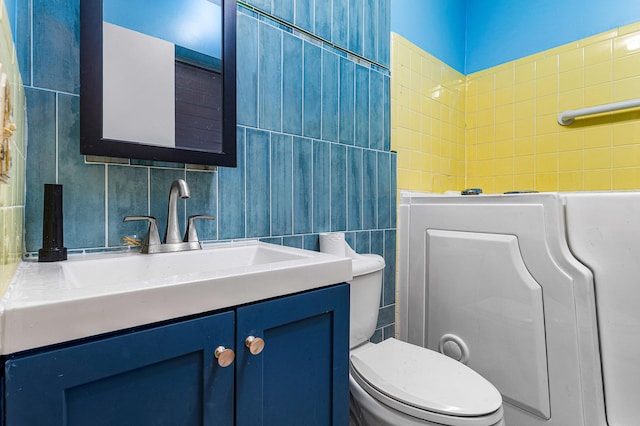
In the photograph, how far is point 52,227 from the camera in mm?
811

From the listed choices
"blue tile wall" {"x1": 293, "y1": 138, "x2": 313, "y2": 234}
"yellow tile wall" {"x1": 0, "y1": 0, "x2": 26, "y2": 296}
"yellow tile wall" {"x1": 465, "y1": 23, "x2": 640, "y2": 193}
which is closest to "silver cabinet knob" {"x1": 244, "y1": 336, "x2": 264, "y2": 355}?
"yellow tile wall" {"x1": 0, "y1": 0, "x2": 26, "y2": 296}

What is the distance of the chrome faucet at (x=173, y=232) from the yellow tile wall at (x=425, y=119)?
113 centimetres

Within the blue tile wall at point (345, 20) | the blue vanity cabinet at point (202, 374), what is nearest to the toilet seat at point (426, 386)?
the blue vanity cabinet at point (202, 374)

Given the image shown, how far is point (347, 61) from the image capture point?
155 centimetres

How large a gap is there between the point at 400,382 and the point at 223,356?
66 cm

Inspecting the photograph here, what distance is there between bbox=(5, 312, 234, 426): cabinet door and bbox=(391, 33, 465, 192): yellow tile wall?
4.63ft

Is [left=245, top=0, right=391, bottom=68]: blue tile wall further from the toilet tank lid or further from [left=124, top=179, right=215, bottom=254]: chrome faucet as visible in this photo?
the toilet tank lid

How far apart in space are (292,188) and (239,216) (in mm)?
252

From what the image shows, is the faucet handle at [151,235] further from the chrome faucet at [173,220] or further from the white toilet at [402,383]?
the white toilet at [402,383]

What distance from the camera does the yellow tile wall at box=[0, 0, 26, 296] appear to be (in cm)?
54

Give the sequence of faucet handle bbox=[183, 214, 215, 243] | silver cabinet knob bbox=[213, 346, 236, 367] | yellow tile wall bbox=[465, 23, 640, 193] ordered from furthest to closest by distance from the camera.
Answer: yellow tile wall bbox=[465, 23, 640, 193], faucet handle bbox=[183, 214, 215, 243], silver cabinet knob bbox=[213, 346, 236, 367]

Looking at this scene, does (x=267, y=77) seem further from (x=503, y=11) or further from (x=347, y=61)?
(x=503, y=11)

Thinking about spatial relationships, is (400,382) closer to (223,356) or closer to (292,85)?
(223,356)

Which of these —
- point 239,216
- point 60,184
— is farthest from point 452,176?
point 60,184
